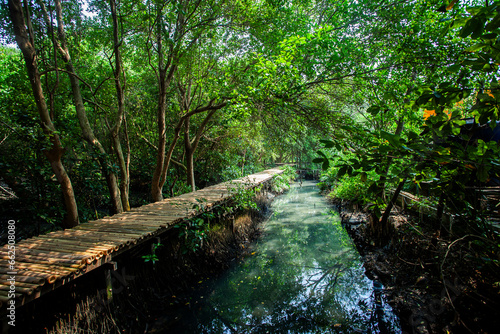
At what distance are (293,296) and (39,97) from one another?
6339 millimetres

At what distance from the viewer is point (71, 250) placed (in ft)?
11.7

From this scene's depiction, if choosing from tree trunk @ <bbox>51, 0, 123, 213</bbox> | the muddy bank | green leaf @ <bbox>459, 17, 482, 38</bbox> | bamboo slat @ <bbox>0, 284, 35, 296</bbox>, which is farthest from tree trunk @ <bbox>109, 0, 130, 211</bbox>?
green leaf @ <bbox>459, 17, 482, 38</bbox>

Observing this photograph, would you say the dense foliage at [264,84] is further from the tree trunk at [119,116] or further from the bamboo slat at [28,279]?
the bamboo slat at [28,279]

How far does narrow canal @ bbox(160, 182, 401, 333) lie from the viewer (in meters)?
4.45

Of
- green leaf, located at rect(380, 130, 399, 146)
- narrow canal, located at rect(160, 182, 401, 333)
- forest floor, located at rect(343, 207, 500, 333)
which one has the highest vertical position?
green leaf, located at rect(380, 130, 399, 146)

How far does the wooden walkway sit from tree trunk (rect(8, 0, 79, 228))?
0.69 meters

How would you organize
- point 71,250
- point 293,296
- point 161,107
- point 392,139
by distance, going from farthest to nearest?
point 161,107 → point 293,296 → point 71,250 → point 392,139

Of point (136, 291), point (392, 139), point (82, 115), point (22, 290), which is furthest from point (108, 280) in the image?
point (392, 139)

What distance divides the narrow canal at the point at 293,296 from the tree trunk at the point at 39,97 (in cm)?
326

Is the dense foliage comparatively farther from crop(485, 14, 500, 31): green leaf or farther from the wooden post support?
the wooden post support

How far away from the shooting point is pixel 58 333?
3195 millimetres

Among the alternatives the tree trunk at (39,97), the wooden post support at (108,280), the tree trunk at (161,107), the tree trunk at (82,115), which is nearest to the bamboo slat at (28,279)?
the wooden post support at (108,280)

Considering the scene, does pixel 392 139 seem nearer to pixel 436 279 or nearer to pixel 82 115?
pixel 436 279

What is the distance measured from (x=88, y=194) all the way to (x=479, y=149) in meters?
8.96
